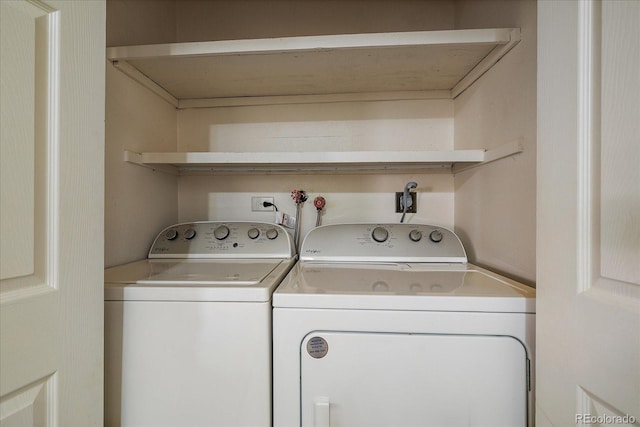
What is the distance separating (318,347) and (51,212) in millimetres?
673

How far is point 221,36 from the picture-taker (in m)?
1.56

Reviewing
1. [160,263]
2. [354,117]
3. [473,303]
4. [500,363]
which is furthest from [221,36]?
[500,363]

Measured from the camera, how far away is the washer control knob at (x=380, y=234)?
4.19ft

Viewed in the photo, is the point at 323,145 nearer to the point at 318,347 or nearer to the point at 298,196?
the point at 298,196

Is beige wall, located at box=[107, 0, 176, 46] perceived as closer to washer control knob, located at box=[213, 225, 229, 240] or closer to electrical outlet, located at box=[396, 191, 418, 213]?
washer control knob, located at box=[213, 225, 229, 240]

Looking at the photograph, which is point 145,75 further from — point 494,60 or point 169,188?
point 494,60

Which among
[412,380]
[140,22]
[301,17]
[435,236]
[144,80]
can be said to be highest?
[301,17]

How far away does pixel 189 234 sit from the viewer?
1.33m

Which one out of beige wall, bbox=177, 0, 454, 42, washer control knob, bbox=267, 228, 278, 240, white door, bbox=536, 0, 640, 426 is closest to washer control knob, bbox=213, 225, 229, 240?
washer control knob, bbox=267, 228, 278, 240

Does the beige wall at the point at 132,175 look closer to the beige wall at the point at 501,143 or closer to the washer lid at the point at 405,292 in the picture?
the washer lid at the point at 405,292

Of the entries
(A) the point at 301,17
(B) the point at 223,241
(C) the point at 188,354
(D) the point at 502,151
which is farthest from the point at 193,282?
(A) the point at 301,17

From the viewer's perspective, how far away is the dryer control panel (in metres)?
1.23

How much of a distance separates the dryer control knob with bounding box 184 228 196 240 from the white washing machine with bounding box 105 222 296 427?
561 mm

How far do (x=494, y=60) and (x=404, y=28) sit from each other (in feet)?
2.07
